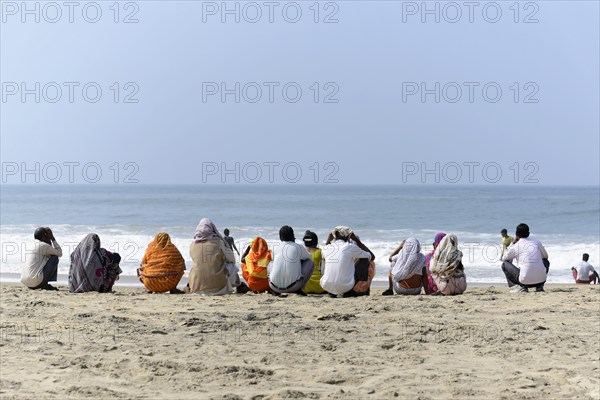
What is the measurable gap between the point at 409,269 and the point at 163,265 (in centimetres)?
336

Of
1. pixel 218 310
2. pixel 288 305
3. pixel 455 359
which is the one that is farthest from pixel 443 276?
pixel 455 359

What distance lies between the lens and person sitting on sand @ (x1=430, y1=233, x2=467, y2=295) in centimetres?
1102

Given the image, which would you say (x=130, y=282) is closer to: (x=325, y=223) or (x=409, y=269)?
(x=409, y=269)

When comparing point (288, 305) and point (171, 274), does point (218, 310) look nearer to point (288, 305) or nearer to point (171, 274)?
point (288, 305)

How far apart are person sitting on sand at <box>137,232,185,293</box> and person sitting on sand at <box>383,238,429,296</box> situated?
289 cm

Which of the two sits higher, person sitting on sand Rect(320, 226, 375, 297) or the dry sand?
person sitting on sand Rect(320, 226, 375, 297)

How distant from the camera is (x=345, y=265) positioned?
35.5 ft

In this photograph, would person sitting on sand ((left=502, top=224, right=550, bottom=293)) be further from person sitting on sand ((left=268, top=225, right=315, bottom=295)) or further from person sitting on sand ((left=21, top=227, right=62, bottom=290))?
person sitting on sand ((left=21, top=227, right=62, bottom=290))

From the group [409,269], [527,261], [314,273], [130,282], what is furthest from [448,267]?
[130,282]

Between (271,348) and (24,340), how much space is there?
228cm

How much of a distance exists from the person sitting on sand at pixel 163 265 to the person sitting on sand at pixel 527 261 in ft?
15.2

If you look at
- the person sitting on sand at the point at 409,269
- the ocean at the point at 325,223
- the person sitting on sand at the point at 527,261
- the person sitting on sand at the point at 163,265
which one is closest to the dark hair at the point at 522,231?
the person sitting on sand at the point at 527,261

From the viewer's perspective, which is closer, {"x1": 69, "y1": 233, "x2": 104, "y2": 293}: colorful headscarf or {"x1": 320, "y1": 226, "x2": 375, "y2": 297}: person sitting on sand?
{"x1": 320, "y1": 226, "x2": 375, "y2": 297}: person sitting on sand

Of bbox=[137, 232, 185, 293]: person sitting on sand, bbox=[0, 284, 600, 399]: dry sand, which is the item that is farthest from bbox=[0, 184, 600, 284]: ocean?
bbox=[0, 284, 600, 399]: dry sand
